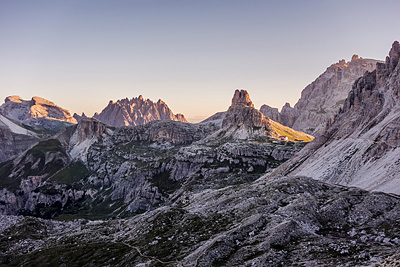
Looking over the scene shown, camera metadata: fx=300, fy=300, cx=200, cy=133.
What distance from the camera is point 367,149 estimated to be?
151 meters

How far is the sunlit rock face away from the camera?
12912 centimetres

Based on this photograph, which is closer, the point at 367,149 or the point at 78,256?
the point at 78,256

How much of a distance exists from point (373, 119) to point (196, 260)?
14532 cm

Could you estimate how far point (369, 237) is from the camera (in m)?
75.6

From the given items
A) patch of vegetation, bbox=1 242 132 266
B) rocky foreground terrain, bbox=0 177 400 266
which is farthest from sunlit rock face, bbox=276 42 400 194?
patch of vegetation, bbox=1 242 132 266

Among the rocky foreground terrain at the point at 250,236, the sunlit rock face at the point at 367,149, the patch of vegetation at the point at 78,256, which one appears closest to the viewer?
the rocky foreground terrain at the point at 250,236

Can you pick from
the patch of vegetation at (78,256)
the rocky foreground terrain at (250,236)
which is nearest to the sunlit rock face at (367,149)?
the rocky foreground terrain at (250,236)

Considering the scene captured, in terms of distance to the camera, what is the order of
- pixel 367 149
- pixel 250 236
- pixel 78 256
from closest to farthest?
pixel 250 236, pixel 78 256, pixel 367 149

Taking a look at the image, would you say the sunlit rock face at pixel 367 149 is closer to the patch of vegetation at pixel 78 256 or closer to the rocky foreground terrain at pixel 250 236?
the rocky foreground terrain at pixel 250 236

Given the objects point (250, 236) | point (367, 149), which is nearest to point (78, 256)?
point (250, 236)

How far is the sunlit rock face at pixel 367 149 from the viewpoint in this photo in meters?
129

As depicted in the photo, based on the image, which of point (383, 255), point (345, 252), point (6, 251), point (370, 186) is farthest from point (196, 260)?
point (6, 251)

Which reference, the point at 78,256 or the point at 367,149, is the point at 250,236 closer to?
the point at 78,256

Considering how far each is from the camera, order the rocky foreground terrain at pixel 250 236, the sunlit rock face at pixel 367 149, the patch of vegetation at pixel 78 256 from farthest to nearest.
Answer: the sunlit rock face at pixel 367 149
the patch of vegetation at pixel 78 256
the rocky foreground terrain at pixel 250 236
